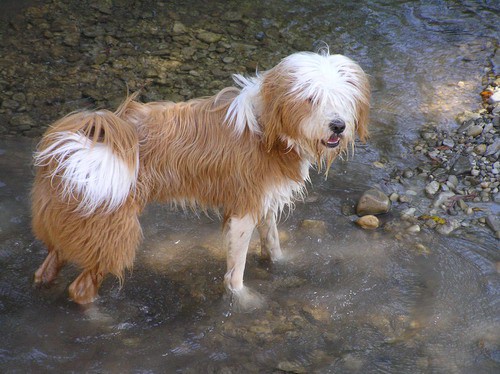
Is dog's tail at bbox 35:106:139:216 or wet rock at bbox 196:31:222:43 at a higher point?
wet rock at bbox 196:31:222:43

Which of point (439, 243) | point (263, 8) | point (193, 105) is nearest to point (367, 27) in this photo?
point (263, 8)

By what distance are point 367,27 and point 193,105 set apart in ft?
13.6

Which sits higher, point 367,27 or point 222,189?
point 367,27

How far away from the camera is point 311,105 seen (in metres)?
3.47

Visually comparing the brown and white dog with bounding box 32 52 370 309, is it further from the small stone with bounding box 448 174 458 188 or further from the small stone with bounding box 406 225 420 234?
the small stone with bounding box 448 174 458 188

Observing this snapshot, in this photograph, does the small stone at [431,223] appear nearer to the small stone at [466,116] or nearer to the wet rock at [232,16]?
the small stone at [466,116]

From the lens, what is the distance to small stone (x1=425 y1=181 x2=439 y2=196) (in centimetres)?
518

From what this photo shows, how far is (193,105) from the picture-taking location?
3.93m

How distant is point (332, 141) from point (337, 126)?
0.12m

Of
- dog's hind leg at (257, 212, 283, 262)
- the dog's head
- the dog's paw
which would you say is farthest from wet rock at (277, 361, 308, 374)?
the dog's head

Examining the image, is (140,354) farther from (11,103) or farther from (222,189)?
(11,103)

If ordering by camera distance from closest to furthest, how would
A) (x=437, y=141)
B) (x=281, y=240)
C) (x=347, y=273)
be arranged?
(x=347, y=273)
(x=281, y=240)
(x=437, y=141)

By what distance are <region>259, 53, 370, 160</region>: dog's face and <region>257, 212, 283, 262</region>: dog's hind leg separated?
90 cm

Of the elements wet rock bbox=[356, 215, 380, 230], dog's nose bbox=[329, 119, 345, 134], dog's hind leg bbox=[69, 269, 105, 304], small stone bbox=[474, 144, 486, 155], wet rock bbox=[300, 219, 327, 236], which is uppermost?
dog's nose bbox=[329, 119, 345, 134]
